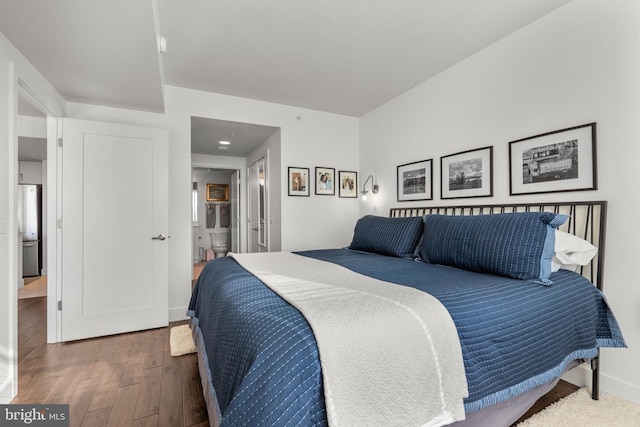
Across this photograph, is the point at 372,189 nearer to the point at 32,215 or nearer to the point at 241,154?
the point at 241,154

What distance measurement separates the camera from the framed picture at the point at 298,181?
3977mm

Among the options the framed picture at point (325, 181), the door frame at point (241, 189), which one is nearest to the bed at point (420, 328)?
the framed picture at point (325, 181)

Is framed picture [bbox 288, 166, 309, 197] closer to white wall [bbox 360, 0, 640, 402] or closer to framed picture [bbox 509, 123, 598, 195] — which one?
white wall [bbox 360, 0, 640, 402]

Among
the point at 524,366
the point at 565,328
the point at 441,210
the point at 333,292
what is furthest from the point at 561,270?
the point at 333,292

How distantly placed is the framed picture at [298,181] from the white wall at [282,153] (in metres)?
0.08

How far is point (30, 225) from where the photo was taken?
18.3ft

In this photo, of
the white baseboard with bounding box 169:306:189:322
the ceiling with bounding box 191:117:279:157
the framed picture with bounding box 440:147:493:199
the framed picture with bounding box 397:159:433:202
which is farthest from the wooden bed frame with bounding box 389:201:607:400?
the white baseboard with bounding box 169:306:189:322

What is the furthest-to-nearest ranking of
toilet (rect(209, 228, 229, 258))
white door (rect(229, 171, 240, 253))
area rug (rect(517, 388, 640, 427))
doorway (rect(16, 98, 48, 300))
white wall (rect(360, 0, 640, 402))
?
toilet (rect(209, 228, 229, 258)), white door (rect(229, 171, 240, 253)), doorway (rect(16, 98, 48, 300)), white wall (rect(360, 0, 640, 402)), area rug (rect(517, 388, 640, 427))

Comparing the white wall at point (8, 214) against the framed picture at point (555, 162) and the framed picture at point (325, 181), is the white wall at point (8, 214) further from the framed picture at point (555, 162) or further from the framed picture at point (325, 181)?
the framed picture at point (555, 162)

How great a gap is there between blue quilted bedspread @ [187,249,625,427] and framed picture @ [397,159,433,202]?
4.62 feet

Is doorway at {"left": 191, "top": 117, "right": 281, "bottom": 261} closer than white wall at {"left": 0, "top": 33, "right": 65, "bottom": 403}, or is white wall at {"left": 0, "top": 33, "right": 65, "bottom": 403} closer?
white wall at {"left": 0, "top": 33, "right": 65, "bottom": 403}

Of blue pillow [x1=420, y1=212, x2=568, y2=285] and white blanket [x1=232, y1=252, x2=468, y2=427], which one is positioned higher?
blue pillow [x1=420, y1=212, x2=568, y2=285]

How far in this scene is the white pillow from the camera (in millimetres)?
1818

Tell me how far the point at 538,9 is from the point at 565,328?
2.12 metres
